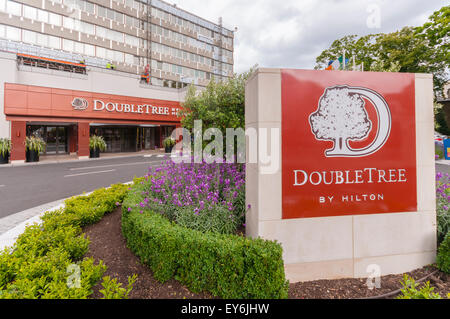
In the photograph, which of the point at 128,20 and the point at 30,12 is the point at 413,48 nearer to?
the point at 128,20

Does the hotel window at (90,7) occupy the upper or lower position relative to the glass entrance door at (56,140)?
upper

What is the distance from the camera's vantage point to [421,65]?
69.5 ft

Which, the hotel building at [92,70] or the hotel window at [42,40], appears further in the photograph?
the hotel window at [42,40]

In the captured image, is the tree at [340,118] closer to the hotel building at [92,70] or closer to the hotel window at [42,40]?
the hotel building at [92,70]

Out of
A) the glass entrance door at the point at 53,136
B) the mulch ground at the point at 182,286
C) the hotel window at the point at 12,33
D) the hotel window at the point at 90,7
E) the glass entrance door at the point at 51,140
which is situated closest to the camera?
the mulch ground at the point at 182,286

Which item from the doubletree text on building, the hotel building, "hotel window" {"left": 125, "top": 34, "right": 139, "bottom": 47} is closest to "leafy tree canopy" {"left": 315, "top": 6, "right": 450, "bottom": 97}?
the hotel building

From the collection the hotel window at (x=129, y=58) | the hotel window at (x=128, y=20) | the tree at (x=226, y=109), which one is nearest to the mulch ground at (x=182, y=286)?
the tree at (x=226, y=109)

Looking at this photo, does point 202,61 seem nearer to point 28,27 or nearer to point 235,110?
point 28,27

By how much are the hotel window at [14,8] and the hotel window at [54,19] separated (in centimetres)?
230

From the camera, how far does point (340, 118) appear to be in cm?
339

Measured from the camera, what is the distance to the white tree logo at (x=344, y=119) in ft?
11.0

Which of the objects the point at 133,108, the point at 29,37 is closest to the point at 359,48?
the point at 133,108
